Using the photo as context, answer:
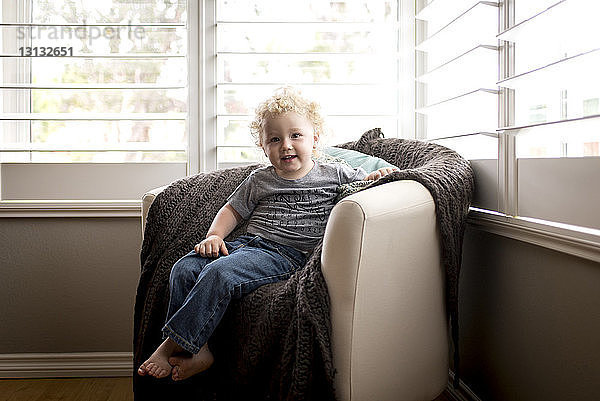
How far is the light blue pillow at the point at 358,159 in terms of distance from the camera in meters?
2.07

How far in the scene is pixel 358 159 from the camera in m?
2.14

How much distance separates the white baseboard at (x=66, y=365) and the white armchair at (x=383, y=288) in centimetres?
138

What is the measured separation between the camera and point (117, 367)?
8.45 ft

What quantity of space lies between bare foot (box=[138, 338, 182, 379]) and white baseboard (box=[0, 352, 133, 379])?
0.99 meters

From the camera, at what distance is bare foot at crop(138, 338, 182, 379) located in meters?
→ 1.64

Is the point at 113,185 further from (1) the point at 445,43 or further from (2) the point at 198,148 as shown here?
(1) the point at 445,43

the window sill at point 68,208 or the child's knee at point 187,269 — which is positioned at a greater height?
the window sill at point 68,208

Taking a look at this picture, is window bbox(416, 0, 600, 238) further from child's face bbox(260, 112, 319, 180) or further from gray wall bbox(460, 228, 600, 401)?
child's face bbox(260, 112, 319, 180)

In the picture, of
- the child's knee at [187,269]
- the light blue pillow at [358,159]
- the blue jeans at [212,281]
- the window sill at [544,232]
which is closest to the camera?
the window sill at [544,232]

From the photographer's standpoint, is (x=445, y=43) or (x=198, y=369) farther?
(x=445, y=43)

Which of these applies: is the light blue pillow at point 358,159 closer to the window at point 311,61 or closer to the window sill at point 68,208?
the window at point 311,61

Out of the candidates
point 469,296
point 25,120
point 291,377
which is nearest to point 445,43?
point 469,296

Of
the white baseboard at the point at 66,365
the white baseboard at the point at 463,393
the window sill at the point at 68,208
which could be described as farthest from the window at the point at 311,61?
the white baseboard at the point at 463,393

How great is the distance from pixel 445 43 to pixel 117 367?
1696 mm
